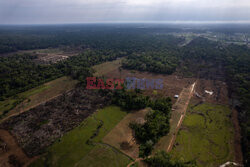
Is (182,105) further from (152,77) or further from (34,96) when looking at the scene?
(34,96)

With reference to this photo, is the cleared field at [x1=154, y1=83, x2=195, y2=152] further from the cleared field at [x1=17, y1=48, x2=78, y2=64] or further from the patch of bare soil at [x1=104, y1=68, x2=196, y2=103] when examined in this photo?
the cleared field at [x1=17, y1=48, x2=78, y2=64]

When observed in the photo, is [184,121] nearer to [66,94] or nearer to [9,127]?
[66,94]

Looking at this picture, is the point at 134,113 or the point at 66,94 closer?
the point at 134,113

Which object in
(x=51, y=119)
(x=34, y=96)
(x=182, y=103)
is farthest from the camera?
(x=34, y=96)

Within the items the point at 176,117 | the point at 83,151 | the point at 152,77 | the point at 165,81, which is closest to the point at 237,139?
the point at 176,117

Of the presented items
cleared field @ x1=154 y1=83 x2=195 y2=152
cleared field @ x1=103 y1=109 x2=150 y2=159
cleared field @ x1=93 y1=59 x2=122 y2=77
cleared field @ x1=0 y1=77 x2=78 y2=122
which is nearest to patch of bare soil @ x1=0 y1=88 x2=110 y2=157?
cleared field @ x1=0 y1=77 x2=78 y2=122

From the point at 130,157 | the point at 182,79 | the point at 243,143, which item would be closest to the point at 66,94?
the point at 130,157
